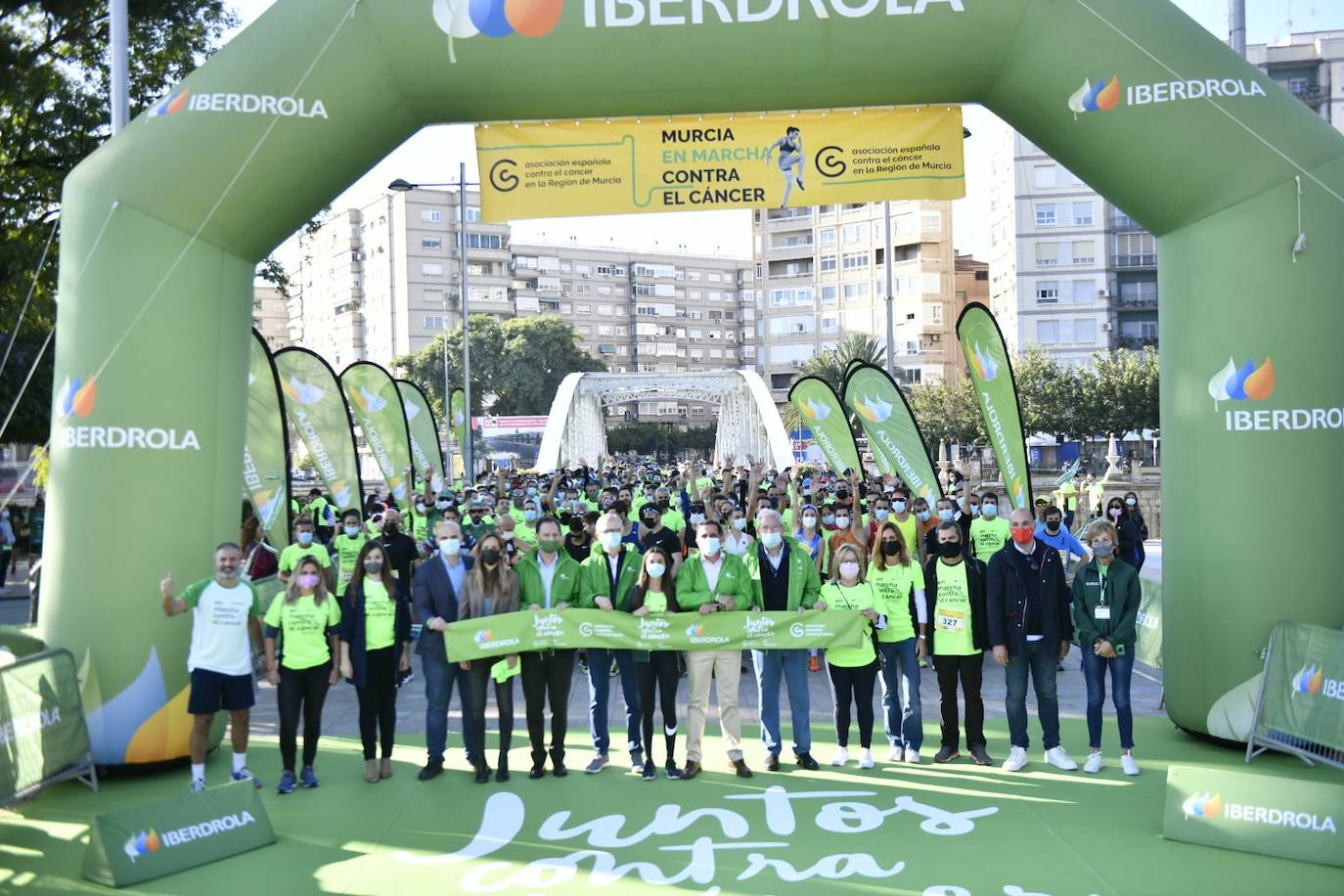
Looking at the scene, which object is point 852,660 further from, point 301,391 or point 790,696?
point 301,391

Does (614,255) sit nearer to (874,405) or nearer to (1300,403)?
(874,405)

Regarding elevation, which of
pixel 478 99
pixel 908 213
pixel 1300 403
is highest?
pixel 908 213

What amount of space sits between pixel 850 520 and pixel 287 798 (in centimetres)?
676

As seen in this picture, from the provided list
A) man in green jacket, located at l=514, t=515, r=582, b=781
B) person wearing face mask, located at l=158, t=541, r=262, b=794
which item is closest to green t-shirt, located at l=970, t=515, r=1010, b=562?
man in green jacket, located at l=514, t=515, r=582, b=781

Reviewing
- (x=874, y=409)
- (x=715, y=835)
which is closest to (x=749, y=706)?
(x=715, y=835)

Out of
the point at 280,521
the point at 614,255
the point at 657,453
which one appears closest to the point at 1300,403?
the point at 280,521

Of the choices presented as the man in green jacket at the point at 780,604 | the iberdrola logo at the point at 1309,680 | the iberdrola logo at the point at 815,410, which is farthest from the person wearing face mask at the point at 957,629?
the iberdrola logo at the point at 815,410

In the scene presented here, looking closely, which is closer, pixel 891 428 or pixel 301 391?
pixel 301 391

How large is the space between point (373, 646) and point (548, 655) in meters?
1.26

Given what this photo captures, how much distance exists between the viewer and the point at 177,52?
18875 mm

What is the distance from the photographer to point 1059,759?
8.90m

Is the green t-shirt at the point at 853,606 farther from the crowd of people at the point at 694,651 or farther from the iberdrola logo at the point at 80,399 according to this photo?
the iberdrola logo at the point at 80,399

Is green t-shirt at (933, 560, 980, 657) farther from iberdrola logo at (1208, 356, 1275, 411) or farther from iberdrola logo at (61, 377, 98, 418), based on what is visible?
iberdrola logo at (61, 377, 98, 418)

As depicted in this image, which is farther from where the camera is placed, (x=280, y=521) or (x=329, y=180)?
(x=280, y=521)
